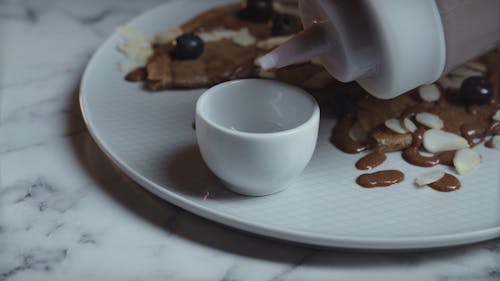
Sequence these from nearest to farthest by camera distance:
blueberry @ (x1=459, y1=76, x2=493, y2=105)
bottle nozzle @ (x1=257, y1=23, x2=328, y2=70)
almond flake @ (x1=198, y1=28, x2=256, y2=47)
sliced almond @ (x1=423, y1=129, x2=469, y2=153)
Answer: bottle nozzle @ (x1=257, y1=23, x2=328, y2=70) → sliced almond @ (x1=423, y1=129, x2=469, y2=153) → blueberry @ (x1=459, y1=76, x2=493, y2=105) → almond flake @ (x1=198, y1=28, x2=256, y2=47)

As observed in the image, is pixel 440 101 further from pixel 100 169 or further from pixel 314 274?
pixel 100 169

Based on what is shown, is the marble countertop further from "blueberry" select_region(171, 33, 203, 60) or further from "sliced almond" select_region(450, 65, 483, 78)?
"sliced almond" select_region(450, 65, 483, 78)

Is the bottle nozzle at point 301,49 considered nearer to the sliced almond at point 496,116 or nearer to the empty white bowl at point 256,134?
the empty white bowl at point 256,134

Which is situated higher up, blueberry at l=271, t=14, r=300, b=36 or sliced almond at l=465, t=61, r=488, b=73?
sliced almond at l=465, t=61, r=488, b=73

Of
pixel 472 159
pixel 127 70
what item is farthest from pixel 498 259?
pixel 127 70

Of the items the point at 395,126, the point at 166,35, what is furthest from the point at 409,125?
the point at 166,35

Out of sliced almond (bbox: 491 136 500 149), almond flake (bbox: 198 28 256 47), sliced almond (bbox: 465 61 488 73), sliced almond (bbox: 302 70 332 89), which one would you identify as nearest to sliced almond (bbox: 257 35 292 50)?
almond flake (bbox: 198 28 256 47)
